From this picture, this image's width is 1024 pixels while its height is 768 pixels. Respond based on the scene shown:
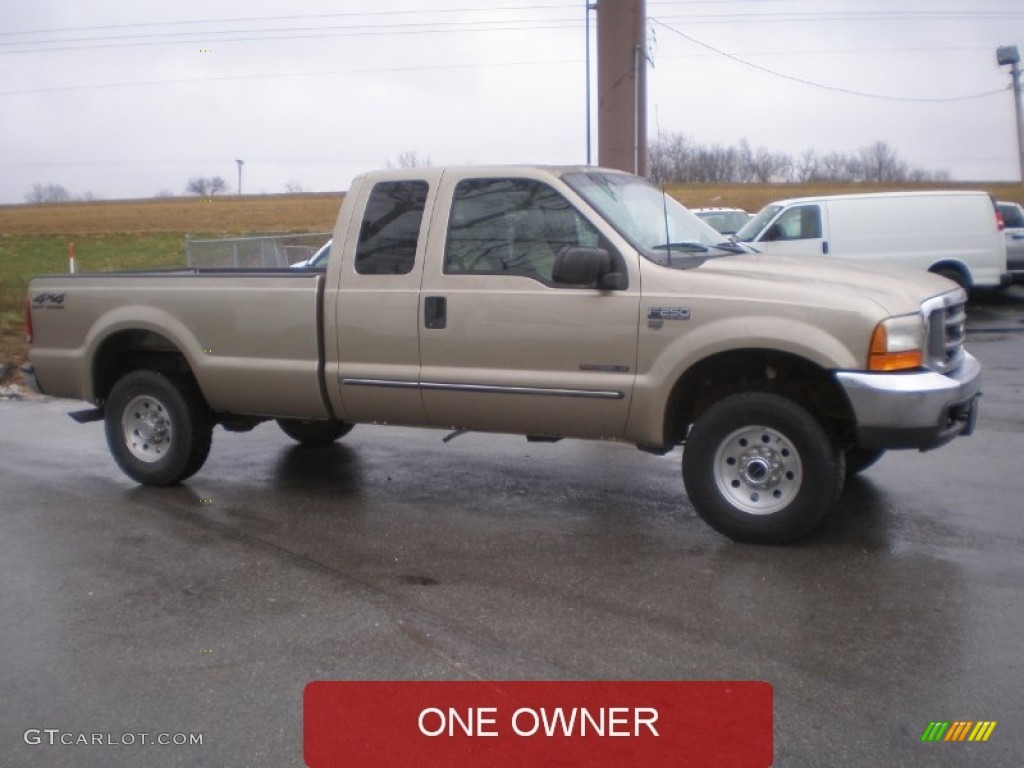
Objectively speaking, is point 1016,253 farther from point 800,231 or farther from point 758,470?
point 758,470

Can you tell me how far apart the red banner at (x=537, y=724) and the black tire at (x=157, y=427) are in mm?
3479

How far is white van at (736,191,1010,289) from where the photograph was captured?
637 inches

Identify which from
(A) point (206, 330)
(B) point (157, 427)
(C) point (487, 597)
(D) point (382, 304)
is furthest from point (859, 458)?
(B) point (157, 427)

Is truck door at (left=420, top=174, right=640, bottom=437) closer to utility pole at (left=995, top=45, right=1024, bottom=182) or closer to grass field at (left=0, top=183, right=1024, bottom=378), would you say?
grass field at (left=0, top=183, right=1024, bottom=378)

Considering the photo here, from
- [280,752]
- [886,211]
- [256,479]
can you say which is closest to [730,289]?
[280,752]

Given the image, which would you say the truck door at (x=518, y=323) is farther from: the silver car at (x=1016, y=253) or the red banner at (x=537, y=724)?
the silver car at (x=1016, y=253)

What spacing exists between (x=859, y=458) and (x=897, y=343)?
5.80ft

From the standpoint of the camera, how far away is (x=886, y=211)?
1633 cm

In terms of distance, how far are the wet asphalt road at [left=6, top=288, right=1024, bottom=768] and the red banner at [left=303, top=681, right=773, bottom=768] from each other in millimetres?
97

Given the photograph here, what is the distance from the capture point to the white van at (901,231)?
16.2m

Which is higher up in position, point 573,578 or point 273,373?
point 273,373

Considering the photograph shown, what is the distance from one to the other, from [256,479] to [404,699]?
393 centimetres

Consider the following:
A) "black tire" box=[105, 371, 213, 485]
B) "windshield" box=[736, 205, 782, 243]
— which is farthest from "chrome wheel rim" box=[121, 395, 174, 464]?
"windshield" box=[736, 205, 782, 243]

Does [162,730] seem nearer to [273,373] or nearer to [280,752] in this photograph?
[280,752]
